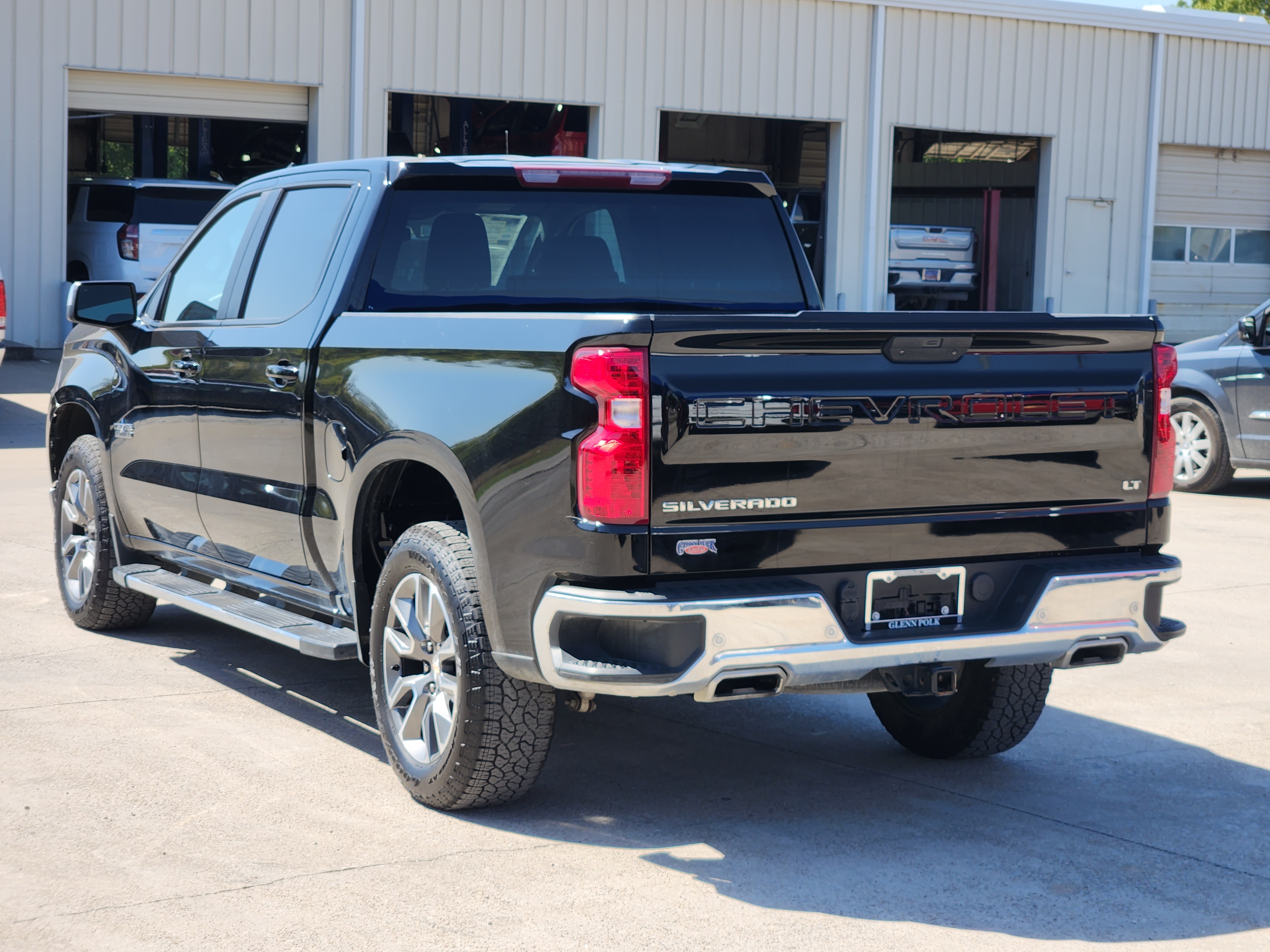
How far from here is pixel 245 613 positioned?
5531mm

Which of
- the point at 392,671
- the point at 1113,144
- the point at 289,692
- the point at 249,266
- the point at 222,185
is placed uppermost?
the point at 1113,144

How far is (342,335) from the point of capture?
5.06m

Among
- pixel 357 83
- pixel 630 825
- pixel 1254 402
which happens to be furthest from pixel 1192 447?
pixel 357 83

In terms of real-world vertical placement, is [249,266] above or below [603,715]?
above

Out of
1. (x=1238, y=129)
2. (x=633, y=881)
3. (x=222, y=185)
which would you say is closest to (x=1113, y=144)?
(x=1238, y=129)

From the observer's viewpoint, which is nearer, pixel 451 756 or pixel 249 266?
pixel 451 756

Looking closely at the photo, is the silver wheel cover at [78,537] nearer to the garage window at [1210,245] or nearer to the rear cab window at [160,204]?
the rear cab window at [160,204]

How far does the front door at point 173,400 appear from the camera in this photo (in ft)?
19.8

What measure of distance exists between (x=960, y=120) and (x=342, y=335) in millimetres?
21363

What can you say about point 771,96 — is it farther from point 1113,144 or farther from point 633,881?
point 633,881

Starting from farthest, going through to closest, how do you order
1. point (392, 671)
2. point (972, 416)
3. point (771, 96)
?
point (771, 96) → point (392, 671) → point (972, 416)

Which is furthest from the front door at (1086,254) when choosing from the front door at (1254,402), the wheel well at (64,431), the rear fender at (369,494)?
the rear fender at (369,494)

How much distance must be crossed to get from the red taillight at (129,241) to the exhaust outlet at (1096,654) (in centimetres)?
1650

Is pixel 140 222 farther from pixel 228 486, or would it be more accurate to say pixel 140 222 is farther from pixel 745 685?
pixel 745 685
